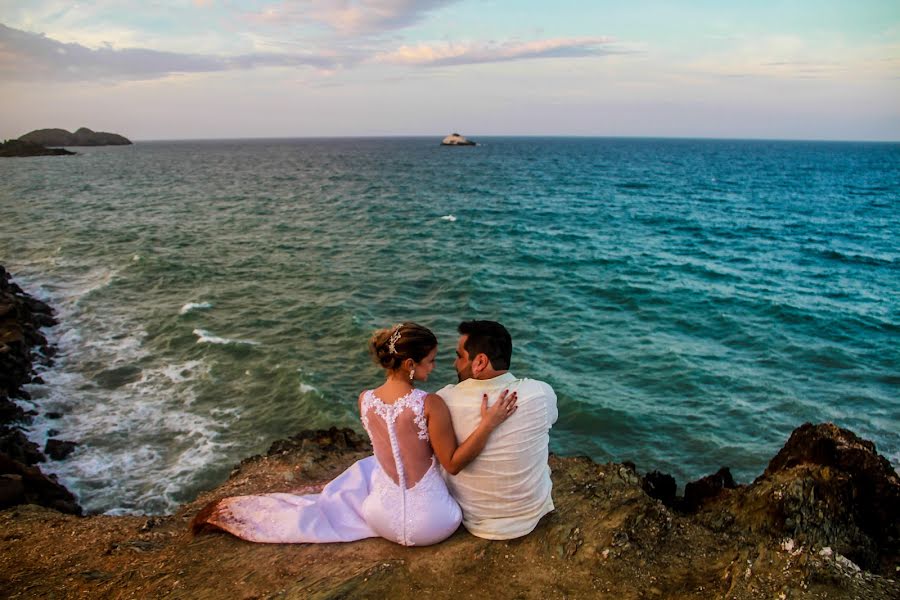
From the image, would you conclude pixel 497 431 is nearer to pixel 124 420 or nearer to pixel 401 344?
pixel 401 344

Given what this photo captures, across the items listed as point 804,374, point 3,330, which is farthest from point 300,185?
point 804,374

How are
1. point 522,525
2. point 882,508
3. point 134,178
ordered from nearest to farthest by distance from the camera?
point 522,525
point 882,508
point 134,178

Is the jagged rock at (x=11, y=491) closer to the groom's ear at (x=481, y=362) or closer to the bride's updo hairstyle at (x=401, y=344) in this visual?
the bride's updo hairstyle at (x=401, y=344)

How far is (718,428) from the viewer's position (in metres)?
15.1

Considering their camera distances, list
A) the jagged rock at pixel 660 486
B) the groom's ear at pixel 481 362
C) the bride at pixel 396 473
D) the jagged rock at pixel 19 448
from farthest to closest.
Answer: the jagged rock at pixel 19 448, the jagged rock at pixel 660 486, the bride at pixel 396 473, the groom's ear at pixel 481 362

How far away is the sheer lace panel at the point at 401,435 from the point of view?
16.8 ft

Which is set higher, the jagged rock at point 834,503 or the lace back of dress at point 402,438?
the lace back of dress at point 402,438

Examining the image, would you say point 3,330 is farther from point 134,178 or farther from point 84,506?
point 134,178

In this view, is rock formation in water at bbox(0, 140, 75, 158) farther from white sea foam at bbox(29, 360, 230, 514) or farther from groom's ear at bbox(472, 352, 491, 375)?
groom's ear at bbox(472, 352, 491, 375)

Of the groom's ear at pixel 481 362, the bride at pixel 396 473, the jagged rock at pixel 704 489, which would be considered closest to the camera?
the groom's ear at pixel 481 362

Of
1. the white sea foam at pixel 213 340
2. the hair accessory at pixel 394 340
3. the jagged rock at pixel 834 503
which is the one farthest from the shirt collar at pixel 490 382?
the white sea foam at pixel 213 340

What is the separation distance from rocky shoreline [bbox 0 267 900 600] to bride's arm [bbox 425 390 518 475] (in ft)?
3.33

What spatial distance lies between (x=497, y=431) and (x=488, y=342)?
75 centimetres

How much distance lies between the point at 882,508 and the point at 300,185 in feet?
229
